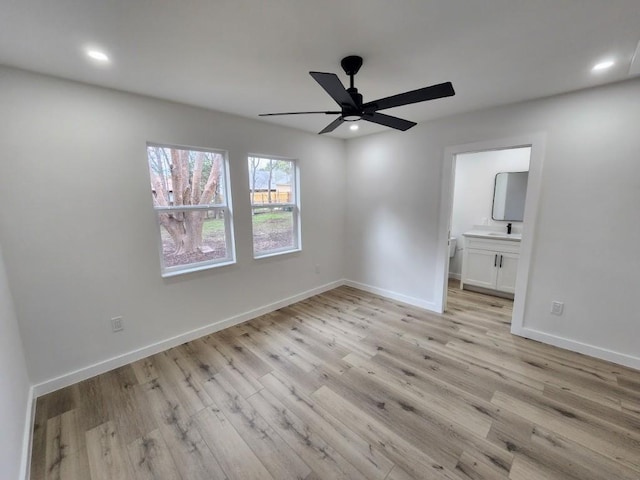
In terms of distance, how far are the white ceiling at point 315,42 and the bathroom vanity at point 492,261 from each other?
2.06 metres

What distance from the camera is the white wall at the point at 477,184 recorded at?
411 cm

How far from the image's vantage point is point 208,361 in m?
2.50

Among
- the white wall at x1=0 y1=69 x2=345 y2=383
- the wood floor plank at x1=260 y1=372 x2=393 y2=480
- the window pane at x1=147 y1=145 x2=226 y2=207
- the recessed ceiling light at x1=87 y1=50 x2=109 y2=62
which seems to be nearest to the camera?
the wood floor plank at x1=260 y1=372 x2=393 y2=480

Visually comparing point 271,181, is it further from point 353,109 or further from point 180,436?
point 180,436

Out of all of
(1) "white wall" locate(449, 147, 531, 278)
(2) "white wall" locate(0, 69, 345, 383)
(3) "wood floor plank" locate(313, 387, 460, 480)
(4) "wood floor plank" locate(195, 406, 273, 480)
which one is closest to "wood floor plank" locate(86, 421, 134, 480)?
(4) "wood floor plank" locate(195, 406, 273, 480)

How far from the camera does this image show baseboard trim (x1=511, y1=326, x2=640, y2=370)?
7.74 ft

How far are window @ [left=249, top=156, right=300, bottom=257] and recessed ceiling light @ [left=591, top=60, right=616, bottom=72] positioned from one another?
2.98 metres

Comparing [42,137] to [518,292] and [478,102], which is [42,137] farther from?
[518,292]

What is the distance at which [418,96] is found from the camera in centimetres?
162

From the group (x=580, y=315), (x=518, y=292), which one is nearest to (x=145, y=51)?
(x=518, y=292)

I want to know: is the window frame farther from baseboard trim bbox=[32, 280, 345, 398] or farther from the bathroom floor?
the bathroom floor

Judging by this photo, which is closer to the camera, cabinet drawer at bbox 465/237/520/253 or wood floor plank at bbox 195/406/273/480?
wood floor plank at bbox 195/406/273/480

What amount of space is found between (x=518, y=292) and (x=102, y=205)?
4158mm

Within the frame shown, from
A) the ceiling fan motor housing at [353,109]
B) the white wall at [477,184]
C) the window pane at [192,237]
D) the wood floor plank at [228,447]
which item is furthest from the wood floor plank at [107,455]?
the white wall at [477,184]
